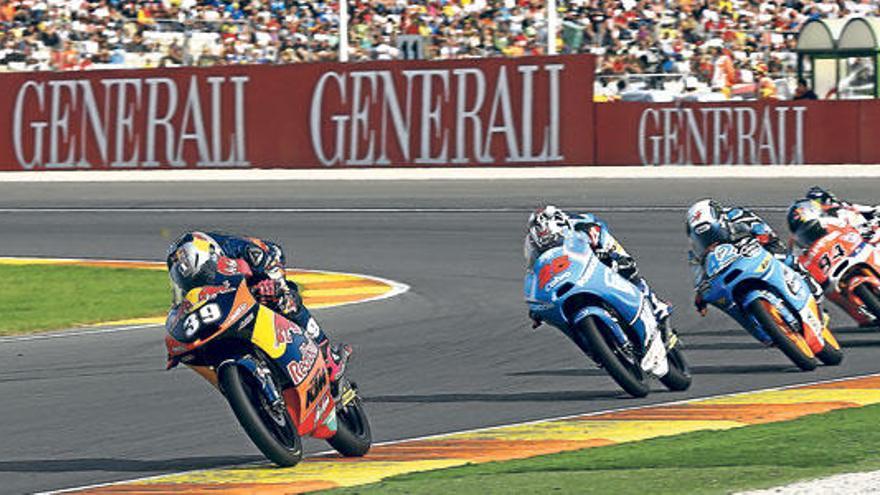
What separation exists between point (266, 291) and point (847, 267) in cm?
581

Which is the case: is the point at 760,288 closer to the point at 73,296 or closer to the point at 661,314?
the point at 661,314

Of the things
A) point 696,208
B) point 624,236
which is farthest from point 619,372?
point 624,236

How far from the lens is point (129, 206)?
28891 mm

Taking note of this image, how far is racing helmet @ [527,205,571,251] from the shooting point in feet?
37.0

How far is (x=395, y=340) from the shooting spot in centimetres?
1468

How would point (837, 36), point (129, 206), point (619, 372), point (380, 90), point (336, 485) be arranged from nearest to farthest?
point (336, 485) < point (619, 372) < point (129, 206) < point (380, 90) < point (837, 36)

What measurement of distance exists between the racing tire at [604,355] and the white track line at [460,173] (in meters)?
18.9

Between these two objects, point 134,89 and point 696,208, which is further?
point 134,89

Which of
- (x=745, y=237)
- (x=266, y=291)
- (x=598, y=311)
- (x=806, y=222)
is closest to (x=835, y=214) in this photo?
(x=806, y=222)

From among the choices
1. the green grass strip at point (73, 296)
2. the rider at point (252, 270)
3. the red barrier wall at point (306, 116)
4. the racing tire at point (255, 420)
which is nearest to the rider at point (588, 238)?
the rider at point (252, 270)

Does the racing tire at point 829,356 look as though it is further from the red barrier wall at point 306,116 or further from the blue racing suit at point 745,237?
the red barrier wall at point 306,116

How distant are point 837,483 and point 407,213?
18.7m

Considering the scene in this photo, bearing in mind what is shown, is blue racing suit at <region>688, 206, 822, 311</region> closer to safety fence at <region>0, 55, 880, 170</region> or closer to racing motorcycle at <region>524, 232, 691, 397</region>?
racing motorcycle at <region>524, 232, 691, 397</region>

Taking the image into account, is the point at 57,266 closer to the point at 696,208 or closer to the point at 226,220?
the point at 226,220
